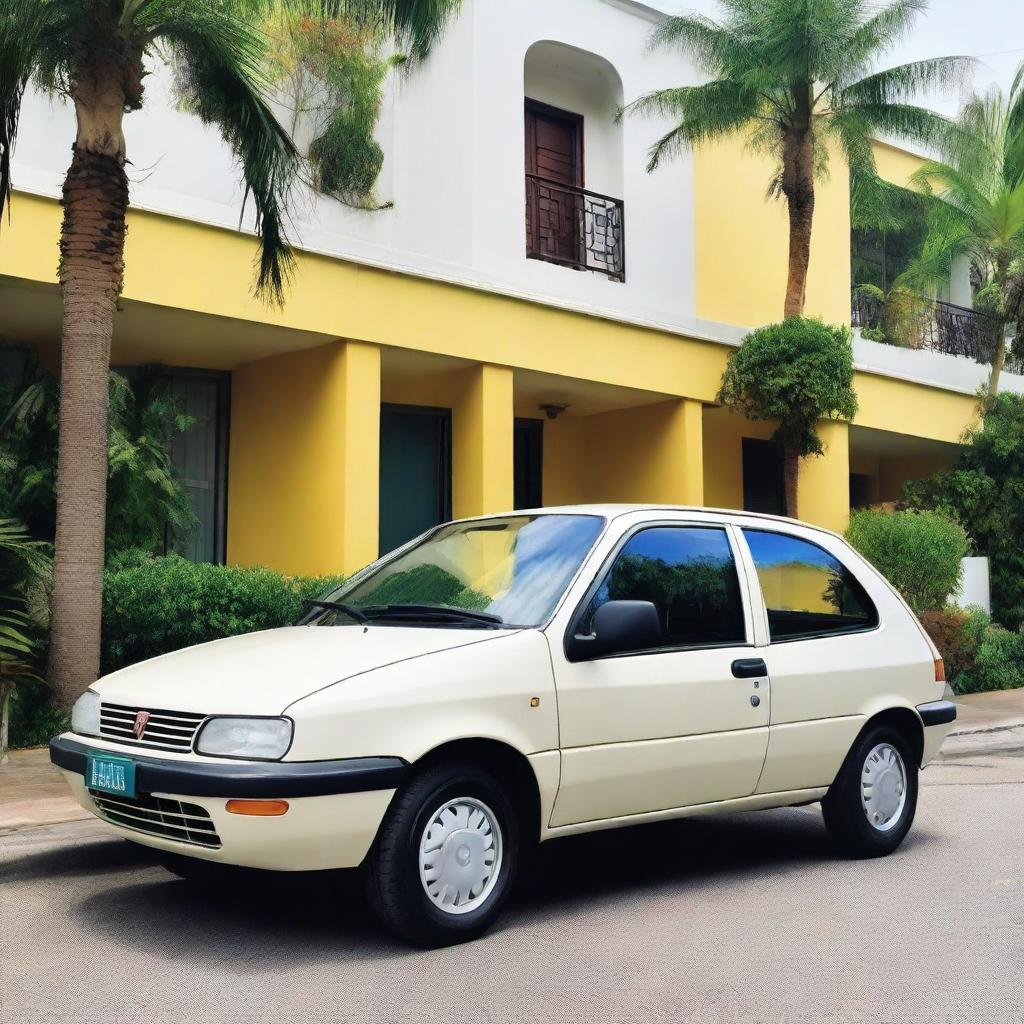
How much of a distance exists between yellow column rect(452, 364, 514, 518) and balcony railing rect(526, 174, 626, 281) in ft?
6.42

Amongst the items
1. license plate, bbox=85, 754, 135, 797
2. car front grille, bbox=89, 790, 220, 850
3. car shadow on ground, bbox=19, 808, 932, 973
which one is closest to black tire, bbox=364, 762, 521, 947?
car shadow on ground, bbox=19, 808, 932, 973

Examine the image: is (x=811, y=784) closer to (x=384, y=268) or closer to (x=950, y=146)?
(x=384, y=268)

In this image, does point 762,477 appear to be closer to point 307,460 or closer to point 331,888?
point 307,460

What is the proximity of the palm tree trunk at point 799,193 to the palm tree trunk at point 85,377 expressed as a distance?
953 centimetres

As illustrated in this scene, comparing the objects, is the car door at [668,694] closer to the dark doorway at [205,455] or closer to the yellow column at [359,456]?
the yellow column at [359,456]

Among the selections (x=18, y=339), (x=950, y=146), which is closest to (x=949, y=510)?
(x=950, y=146)

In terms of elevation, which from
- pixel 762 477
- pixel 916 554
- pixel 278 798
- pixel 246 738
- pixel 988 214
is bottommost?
pixel 278 798

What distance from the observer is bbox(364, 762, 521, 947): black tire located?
15.1ft

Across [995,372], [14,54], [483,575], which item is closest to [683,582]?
[483,575]

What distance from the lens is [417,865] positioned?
15.3 ft

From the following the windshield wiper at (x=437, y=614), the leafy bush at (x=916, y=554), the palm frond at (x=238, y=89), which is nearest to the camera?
the windshield wiper at (x=437, y=614)

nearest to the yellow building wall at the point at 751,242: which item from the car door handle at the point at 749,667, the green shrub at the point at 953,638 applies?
the green shrub at the point at 953,638

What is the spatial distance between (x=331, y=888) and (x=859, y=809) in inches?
103

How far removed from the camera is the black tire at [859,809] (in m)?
6.38
